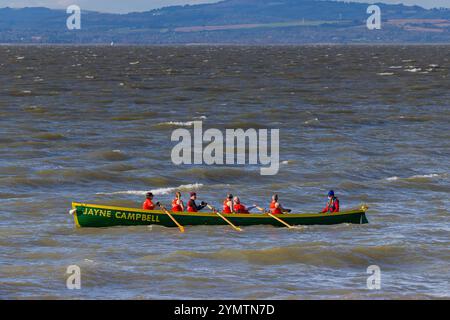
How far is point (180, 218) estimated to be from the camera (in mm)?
41281

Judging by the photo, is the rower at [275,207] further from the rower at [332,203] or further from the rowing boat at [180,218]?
the rower at [332,203]

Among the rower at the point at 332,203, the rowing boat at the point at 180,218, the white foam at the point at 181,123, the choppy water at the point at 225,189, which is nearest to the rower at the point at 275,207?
the rowing boat at the point at 180,218

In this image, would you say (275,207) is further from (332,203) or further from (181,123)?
(181,123)

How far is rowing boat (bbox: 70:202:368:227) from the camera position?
40656 millimetres

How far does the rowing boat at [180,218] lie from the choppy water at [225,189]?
42 centimetres

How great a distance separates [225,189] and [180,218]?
11025 millimetres

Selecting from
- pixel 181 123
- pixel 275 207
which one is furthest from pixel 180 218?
pixel 181 123

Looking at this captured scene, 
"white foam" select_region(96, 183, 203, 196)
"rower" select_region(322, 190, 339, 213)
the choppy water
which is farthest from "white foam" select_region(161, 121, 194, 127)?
"rower" select_region(322, 190, 339, 213)

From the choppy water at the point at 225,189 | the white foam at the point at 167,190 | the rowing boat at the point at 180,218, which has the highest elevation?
the rowing boat at the point at 180,218

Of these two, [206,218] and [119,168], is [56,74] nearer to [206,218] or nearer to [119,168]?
[119,168]

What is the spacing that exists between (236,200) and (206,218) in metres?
1.76

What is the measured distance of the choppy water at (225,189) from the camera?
3341 centimetres

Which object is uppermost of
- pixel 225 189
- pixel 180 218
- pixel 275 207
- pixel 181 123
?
pixel 275 207
